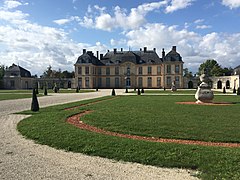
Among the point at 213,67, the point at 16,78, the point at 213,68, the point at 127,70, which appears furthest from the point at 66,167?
the point at 213,67

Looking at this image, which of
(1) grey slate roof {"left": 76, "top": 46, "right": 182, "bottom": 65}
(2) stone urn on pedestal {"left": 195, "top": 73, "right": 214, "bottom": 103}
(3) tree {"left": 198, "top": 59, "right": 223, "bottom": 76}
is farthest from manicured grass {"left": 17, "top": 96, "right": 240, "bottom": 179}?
(3) tree {"left": 198, "top": 59, "right": 223, "bottom": 76}

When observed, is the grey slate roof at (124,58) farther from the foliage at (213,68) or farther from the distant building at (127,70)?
the foliage at (213,68)

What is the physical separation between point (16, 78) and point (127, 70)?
→ 30377 mm

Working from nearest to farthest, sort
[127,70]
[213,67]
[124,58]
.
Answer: [127,70] < [124,58] < [213,67]

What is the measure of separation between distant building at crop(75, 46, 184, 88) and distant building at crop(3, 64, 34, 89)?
50.6 ft

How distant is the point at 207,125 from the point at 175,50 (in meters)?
51.9

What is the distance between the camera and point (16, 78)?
208 ft

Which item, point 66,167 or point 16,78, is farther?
point 16,78

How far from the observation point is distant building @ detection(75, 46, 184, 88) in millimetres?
58281

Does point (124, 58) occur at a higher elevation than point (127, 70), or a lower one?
higher

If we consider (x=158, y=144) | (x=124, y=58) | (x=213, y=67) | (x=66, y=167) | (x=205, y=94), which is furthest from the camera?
(x=213, y=67)

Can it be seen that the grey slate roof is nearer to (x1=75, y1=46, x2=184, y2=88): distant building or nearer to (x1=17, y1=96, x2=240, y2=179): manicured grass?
(x1=75, y1=46, x2=184, y2=88): distant building

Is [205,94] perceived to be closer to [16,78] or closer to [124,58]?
[124,58]

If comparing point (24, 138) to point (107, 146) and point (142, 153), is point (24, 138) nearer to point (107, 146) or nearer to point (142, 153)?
point (107, 146)
